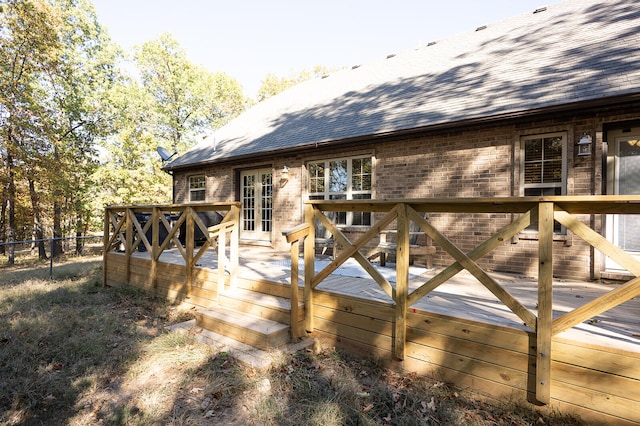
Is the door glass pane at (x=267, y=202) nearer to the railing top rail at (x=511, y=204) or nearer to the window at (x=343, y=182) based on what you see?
the window at (x=343, y=182)

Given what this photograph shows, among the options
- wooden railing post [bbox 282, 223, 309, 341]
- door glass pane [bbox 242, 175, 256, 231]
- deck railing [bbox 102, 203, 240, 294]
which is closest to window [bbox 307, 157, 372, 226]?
door glass pane [bbox 242, 175, 256, 231]

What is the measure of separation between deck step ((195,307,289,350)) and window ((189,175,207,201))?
22.9 ft

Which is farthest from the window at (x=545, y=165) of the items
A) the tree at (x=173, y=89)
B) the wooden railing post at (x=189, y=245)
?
the tree at (x=173, y=89)

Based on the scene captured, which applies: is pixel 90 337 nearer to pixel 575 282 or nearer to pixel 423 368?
pixel 423 368

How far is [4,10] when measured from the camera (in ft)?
A: 39.5

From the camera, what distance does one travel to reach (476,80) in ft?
21.2

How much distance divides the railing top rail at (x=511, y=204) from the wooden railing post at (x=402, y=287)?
19 cm

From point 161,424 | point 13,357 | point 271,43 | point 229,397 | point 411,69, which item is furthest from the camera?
point 271,43

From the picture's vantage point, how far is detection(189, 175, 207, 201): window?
10.5m

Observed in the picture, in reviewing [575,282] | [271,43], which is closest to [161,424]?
[575,282]

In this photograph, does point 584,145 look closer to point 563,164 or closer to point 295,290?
point 563,164

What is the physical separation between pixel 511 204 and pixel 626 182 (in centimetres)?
362

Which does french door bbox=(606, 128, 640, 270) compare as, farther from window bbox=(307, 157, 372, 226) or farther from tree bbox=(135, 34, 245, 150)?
tree bbox=(135, 34, 245, 150)

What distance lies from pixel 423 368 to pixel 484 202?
4.93ft
